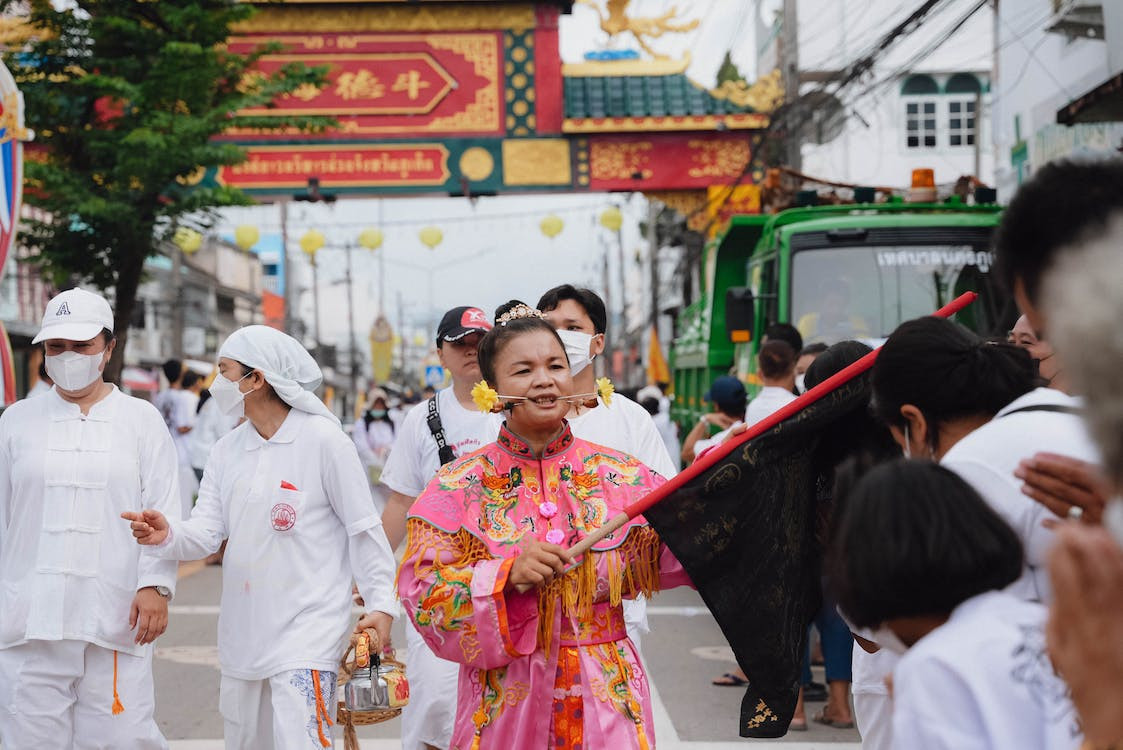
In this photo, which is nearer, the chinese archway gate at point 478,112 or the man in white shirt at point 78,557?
the man in white shirt at point 78,557

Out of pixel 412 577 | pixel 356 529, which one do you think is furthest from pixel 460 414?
pixel 412 577

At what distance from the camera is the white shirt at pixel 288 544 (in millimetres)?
4676

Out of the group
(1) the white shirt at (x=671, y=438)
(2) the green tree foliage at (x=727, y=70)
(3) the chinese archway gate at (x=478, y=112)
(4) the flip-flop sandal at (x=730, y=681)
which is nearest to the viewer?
(4) the flip-flop sandal at (x=730, y=681)

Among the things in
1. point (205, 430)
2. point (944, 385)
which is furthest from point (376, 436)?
point (944, 385)

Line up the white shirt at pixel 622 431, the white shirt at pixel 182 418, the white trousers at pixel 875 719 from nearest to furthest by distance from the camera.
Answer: the white trousers at pixel 875 719 → the white shirt at pixel 622 431 → the white shirt at pixel 182 418

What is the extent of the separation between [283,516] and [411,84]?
52.7 feet

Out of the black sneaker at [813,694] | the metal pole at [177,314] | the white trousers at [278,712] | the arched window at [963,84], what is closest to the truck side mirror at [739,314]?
the black sneaker at [813,694]

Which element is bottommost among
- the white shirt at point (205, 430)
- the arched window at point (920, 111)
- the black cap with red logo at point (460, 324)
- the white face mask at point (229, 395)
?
the white shirt at point (205, 430)

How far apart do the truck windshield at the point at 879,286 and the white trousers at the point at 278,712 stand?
6.11 meters

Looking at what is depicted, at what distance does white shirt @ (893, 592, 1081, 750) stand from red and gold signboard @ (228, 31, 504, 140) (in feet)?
60.5

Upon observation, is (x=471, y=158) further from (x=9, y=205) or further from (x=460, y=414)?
(x=460, y=414)

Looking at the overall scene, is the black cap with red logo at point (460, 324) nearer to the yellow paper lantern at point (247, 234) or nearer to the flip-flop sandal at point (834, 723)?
the flip-flop sandal at point (834, 723)

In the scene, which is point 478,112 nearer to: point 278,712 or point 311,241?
point 311,241

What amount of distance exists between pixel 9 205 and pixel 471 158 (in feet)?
37.8
